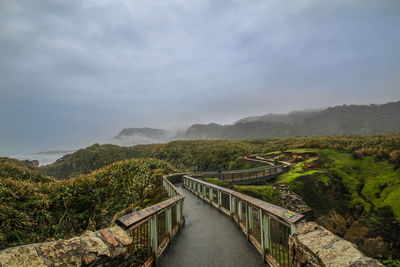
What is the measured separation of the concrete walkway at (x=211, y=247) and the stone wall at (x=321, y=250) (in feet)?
4.35

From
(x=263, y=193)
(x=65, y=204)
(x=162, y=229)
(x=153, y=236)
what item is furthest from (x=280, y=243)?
(x=263, y=193)

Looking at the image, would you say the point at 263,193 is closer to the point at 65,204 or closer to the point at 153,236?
the point at 153,236

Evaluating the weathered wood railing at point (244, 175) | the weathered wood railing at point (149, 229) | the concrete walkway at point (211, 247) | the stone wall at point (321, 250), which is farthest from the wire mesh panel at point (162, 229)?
the weathered wood railing at point (244, 175)

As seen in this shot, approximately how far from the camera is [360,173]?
17.2 metres

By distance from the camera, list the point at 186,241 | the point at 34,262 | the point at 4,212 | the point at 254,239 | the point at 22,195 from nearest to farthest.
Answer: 1. the point at 34,262
2. the point at 254,239
3. the point at 186,241
4. the point at 4,212
5. the point at 22,195

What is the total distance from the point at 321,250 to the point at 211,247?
9.38ft

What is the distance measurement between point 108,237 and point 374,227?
14.0m

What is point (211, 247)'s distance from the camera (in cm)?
454

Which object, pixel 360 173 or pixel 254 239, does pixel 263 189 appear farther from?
pixel 254 239

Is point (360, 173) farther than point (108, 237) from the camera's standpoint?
Yes

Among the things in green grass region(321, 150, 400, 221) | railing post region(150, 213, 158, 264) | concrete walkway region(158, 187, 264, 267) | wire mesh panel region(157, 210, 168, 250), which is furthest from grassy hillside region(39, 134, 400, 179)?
railing post region(150, 213, 158, 264)

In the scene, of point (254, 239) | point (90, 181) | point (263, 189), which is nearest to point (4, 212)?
point (90, 181)

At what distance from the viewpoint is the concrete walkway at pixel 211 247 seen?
3.83m

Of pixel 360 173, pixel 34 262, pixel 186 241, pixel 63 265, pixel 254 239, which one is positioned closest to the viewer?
pixel 34 262
